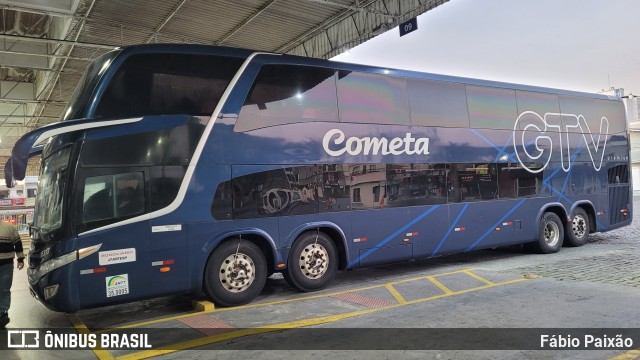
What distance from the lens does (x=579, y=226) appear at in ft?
38.9

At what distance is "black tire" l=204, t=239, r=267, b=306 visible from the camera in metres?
6.62

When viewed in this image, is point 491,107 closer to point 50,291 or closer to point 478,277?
point 478,277

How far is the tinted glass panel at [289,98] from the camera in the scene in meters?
7.04

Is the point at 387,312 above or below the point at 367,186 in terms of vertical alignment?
below

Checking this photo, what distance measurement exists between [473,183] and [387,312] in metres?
4.53

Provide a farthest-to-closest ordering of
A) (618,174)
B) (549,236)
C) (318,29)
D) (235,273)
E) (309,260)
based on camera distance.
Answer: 1. (318,29)
2. (618,174)
3. (549,236)
4. (309,260)
5. (235,273)

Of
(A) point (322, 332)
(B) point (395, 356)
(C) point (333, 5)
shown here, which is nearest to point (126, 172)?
(A) point (322, 332)

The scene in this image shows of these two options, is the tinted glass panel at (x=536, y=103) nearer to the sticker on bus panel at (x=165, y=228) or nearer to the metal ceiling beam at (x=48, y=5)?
the sticker on bus panel at (x=165, y=228)

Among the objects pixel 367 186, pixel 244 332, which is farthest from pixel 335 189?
pixel 244 332

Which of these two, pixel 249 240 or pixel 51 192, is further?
pixel 249 240

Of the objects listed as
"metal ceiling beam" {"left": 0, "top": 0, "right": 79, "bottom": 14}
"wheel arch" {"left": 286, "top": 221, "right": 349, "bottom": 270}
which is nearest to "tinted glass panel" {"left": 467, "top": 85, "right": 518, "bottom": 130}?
"wheel arch" {"left": 286, "top": 221, "right": 349, "bottom": 270}

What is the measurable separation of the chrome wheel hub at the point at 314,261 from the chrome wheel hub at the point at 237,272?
92 cm

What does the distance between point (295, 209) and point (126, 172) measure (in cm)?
263

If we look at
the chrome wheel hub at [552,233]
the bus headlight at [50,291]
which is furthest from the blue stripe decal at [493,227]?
the bus headlight at [50,291]
